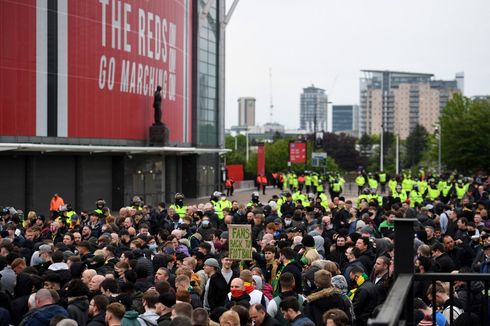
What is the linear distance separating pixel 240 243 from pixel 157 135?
117 feet

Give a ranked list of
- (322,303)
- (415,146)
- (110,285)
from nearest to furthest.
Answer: (322,303)
(110,285)
(415,146)

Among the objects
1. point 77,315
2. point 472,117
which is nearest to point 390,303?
point 77,315

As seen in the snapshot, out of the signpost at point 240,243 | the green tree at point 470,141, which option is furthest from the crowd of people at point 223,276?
the green tree at point 470,141

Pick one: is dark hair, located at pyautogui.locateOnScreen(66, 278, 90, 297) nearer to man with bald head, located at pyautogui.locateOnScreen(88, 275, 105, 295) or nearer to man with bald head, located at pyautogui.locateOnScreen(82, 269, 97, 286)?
man with bald head, located at pyautogui.locateOnScreen(88, 275, 105, 295)

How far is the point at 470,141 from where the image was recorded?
255 feet

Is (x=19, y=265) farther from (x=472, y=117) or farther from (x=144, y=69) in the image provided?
(x=472, y=117)

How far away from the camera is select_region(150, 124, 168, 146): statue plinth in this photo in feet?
158

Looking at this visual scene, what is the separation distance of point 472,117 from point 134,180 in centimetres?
3929

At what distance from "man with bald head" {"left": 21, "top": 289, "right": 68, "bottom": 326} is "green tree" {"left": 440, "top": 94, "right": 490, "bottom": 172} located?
69.9m

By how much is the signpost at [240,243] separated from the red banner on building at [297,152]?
52.9m

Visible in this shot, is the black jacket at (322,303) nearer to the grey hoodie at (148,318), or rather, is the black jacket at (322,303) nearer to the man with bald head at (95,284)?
the grey hoodie at (148,318)

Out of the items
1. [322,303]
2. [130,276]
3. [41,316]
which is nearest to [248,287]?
[322,303]

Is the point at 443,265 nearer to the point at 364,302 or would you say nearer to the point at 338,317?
the point at 364,302

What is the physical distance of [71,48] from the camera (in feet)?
133
